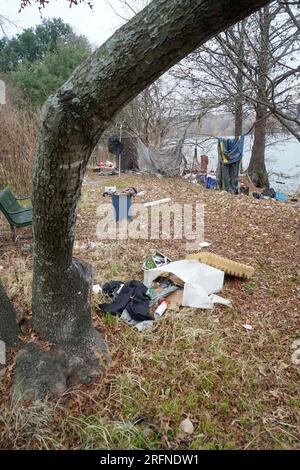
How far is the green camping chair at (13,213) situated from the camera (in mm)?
4125

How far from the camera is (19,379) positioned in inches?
72.7

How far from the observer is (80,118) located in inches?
51.8

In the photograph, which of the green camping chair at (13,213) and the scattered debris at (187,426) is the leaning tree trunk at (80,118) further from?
the green camping chair at (13,213)

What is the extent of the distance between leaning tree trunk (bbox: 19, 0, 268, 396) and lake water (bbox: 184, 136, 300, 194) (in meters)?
9.94

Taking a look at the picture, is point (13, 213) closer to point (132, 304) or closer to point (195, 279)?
point (132, 304)

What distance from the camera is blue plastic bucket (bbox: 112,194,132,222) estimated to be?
515cm

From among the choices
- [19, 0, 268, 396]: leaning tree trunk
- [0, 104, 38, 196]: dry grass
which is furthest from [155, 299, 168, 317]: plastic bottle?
[0, 104, 38, 196]: dry grass

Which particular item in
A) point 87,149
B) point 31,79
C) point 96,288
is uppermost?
point 31,79

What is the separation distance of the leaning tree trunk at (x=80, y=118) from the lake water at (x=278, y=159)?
32.6 ft

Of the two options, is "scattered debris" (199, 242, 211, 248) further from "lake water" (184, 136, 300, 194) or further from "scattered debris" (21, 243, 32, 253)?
"lake water" (184, 136, 300, 194)

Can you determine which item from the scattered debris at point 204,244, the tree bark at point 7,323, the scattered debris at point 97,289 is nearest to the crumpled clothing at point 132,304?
the scattered debris at point 97,289

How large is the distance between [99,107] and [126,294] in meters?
1.82
